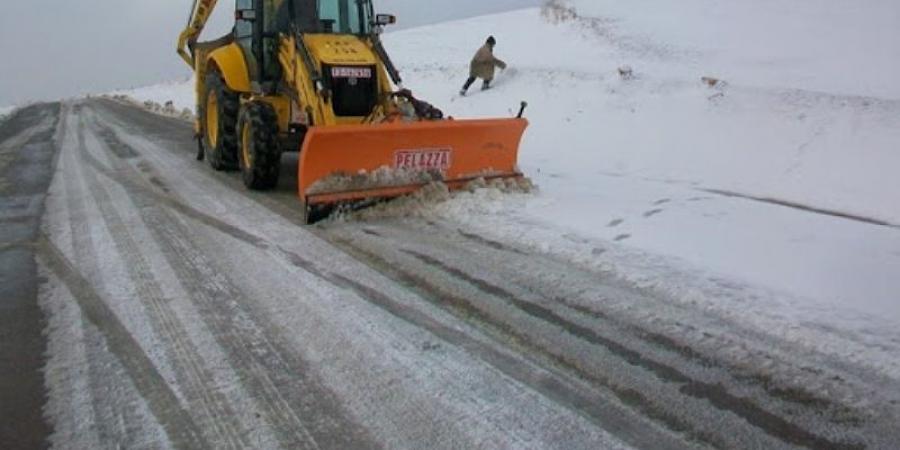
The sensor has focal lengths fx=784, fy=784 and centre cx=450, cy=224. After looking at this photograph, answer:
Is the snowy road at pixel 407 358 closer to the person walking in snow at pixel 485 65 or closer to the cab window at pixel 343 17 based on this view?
the cab window at pixel 343 17

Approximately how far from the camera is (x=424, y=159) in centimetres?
731

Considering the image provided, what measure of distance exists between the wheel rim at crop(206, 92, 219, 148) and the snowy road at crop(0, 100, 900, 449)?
14.6 feet

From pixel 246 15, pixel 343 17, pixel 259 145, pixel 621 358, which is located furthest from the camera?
pixel 343 17

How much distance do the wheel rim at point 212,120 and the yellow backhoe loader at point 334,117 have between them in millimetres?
477

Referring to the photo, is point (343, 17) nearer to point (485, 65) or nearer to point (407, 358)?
point (407, 358)

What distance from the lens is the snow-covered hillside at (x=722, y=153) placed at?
5.16m

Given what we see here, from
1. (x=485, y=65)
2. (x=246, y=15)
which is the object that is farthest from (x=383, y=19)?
(x=485, y=65)

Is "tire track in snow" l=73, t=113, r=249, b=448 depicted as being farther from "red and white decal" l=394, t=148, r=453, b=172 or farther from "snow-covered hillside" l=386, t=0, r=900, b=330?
"snow-covered hillside" l=386, t=0, r=900, b=330

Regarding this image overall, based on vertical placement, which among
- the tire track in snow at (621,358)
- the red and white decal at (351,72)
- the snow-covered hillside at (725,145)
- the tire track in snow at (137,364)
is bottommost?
the tire track in snow at (137,364)

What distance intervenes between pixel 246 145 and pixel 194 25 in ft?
12.2

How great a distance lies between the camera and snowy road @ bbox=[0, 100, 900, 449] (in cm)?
314

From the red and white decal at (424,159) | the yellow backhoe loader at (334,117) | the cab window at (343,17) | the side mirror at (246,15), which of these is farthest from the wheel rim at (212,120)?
the red and white decal at (424,159)

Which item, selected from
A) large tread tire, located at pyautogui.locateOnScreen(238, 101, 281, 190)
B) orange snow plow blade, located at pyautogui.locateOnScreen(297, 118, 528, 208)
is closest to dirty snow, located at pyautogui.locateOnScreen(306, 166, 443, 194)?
orange snow plow blade, located at pyautogui.locateOnScreen(297, 118, 528, 208)

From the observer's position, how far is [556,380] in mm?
→ 3562
